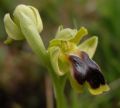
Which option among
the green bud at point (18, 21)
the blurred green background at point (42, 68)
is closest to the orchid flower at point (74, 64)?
the green bud at point (18, 21)

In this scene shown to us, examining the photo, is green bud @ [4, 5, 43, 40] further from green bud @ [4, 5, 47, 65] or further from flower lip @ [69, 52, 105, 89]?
flower lip @ [69, 52, 105, 89]

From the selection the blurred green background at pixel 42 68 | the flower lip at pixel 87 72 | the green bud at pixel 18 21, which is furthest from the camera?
the blurred green background at pixel 42 68

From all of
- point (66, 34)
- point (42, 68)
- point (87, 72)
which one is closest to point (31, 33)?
point (66, 34)

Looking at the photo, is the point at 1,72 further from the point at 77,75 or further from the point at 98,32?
the point at 77,75

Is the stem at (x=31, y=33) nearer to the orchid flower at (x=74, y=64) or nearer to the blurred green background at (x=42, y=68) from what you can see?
the orchid flower at (x=74, y=64)

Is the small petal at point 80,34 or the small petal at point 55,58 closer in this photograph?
the small petal at point 55,58

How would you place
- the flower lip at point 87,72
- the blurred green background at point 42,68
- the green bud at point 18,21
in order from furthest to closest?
the blurred green background at point 42,68 < the green bud at point 18,21 < the flower lip at point 87,72

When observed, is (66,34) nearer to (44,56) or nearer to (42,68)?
(44,56)
